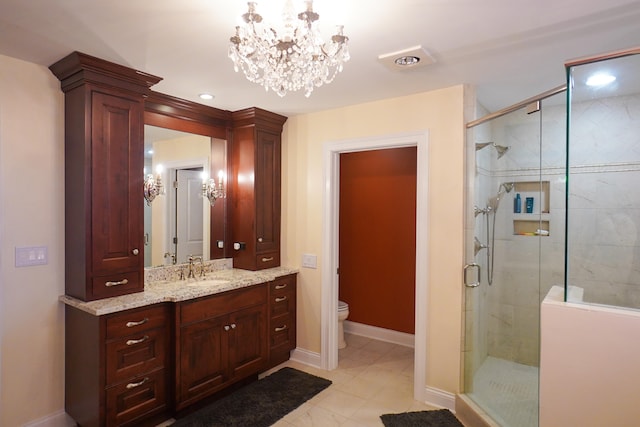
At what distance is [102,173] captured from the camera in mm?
2305

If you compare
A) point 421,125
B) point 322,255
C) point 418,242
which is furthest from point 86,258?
point 421,125

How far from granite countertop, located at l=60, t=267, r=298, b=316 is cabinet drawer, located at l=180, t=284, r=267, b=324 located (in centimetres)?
5

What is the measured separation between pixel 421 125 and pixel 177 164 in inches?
80.9

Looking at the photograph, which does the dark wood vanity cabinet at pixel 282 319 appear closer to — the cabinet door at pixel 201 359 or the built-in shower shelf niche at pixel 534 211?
the cabinet door at pixel 201 359

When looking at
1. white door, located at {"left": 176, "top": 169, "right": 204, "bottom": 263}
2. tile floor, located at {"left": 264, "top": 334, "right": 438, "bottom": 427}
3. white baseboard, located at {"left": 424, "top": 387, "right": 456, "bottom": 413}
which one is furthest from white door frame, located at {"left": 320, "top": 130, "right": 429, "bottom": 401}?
white door, located at {"left": 176, "top": 169, "right": 204, "bottom": 263}

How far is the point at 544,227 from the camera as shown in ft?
9.34

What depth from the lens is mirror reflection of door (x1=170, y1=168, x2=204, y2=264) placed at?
123 inches

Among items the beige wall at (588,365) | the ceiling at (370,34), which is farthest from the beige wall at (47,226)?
the beige wall at (588,365)

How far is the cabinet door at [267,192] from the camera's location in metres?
3.40

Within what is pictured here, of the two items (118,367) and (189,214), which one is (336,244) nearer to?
(189,214)

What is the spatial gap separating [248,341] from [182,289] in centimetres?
74

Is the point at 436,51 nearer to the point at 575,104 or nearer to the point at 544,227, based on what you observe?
the point at 575,104

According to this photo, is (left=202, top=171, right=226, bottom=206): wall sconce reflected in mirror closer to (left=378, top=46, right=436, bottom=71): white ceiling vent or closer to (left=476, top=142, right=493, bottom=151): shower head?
(left=378, top=46, right=436, bottom=71): white ceiling vent

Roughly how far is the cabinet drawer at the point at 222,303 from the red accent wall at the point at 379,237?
148 centimetres
